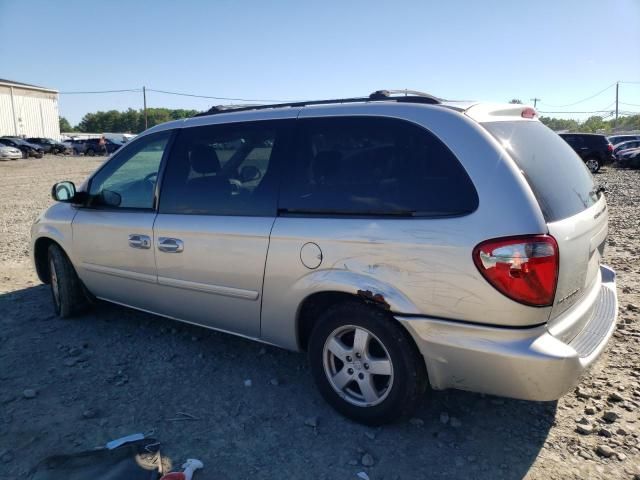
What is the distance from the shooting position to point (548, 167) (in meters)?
2.76

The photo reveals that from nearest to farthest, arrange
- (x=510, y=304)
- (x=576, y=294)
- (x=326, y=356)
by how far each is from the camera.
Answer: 1. (x=510, y=304)
2. (x=576, y=294)
3. (x=326, y=356)

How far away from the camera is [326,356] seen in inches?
120

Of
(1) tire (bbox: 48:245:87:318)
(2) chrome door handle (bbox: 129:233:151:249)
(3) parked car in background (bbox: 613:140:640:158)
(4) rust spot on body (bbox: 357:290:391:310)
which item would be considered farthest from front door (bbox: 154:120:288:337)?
(3) parked car in background (bbox: 613:140:640:158)

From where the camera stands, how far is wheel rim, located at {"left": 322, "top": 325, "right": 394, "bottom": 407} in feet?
9.37

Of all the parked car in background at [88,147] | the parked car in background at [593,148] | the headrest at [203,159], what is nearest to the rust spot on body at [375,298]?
the headrest at [203,159]

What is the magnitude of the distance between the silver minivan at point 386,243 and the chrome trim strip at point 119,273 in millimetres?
30

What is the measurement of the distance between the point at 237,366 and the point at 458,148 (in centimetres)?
232

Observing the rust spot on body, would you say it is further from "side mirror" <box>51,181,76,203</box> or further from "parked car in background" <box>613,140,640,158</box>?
"parked car in background" <box>613,140,640,158</box>

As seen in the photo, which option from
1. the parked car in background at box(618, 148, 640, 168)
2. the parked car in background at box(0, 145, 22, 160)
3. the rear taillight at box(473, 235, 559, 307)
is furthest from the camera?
the parked car in background at box(0, 145, 22, 160)

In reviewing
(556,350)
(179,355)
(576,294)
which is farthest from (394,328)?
(179,355)

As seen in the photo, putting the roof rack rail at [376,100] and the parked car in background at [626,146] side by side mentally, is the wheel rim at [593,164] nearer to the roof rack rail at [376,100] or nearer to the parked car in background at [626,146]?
the parked car in background at [626,146]

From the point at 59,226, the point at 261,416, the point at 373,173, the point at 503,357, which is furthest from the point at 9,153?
the point at 503,357

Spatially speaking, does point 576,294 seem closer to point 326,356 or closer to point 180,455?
point 326,356

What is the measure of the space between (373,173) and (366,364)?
3.65 feet
